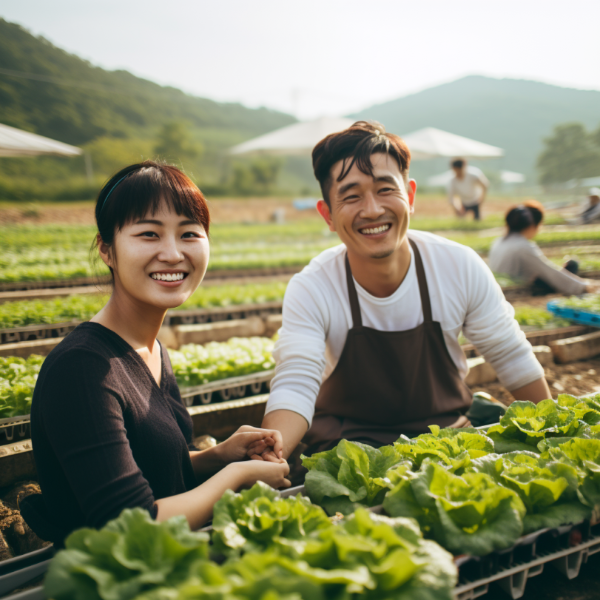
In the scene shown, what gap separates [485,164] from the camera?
322 ft

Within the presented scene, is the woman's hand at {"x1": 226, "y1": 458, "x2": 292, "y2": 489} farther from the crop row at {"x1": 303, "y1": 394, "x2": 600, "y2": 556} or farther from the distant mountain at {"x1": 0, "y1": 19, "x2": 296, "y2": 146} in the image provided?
the distant mountain at {"x1": 0, "y1": 19, "x2": 296, "y2": 146}

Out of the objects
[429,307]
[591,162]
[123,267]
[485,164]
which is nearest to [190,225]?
[123,267]

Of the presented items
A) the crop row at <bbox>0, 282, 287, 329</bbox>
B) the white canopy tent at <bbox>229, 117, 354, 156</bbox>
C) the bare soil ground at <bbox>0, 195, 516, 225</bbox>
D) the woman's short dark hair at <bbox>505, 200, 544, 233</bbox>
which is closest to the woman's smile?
the crop row at <bbox>0, 282, 287, 329</bbox>

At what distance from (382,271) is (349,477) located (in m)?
1.08

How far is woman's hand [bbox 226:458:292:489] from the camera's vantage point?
1427 millimetres

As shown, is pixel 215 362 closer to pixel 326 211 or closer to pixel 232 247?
pixel 326 211

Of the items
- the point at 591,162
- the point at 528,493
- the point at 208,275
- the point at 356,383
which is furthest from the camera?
the point at 591,162

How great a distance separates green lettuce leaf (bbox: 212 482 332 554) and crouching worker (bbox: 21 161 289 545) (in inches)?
7.4

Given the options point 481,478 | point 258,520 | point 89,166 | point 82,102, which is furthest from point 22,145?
point 82,102

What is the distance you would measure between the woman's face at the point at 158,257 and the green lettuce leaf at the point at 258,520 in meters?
0.68

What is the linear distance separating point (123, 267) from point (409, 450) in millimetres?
1142

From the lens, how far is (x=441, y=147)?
17219mm

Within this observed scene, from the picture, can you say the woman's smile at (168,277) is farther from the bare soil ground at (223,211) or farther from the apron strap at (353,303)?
the bare soil ground at (223,211)

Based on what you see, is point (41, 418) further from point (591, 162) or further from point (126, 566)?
point (591, 162)
